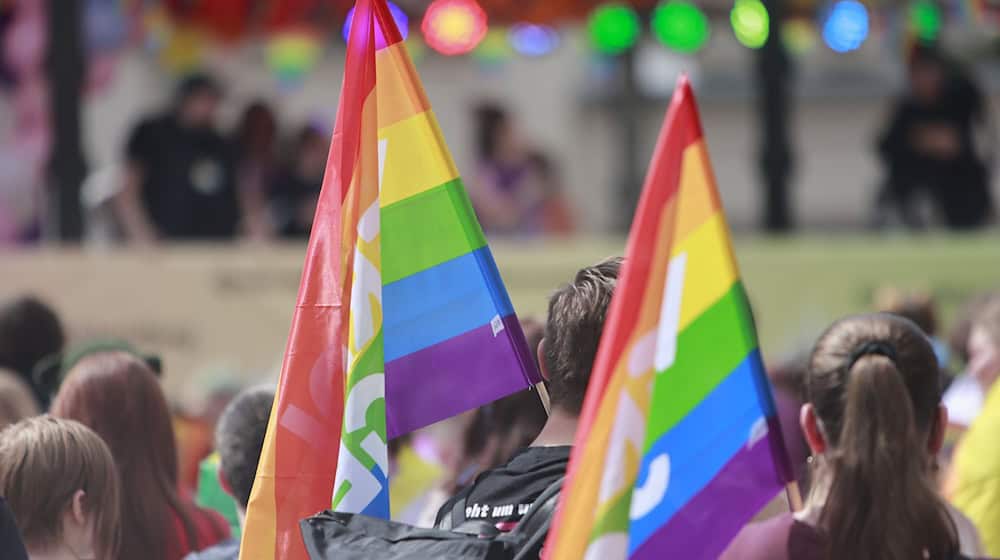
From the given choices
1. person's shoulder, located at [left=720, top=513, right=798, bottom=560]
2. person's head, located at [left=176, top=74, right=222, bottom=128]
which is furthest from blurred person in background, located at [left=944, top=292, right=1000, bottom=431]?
person's head, located at [left=176, top=74, right=222, bottom=128]

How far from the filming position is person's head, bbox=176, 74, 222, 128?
9.49 m

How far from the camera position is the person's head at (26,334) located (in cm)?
543

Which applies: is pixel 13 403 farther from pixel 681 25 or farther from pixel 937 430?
pixel 681 25

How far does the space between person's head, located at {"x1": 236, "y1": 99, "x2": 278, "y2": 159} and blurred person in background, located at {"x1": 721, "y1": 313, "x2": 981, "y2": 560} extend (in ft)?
23.3

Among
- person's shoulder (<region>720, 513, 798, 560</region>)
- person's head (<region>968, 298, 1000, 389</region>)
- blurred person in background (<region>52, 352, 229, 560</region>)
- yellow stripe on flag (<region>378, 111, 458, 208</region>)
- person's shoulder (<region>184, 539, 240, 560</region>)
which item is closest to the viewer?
person's shoulder (<region>720, 513, 798, 560</region>)

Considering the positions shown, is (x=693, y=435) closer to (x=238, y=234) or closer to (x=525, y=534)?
(x=525, y=534)

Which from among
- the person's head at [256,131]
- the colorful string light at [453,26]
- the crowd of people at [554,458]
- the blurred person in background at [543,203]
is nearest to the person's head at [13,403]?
the crowd of people at [554,458]

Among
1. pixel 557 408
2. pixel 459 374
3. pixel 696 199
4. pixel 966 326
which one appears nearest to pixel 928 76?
pixel 966 326

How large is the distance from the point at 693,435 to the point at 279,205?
7.90 metres

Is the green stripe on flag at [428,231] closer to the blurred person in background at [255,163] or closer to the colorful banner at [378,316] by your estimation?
the colorful banner at [378,316]

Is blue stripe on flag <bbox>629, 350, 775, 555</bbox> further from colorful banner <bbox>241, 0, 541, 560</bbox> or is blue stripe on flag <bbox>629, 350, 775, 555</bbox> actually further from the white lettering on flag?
colorful banner <bbox>241, 0, 541, 560</bbox>

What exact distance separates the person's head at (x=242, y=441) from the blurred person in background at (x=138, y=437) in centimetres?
13

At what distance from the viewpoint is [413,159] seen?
3.52 metres

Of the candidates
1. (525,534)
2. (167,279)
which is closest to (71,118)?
(167,279)
